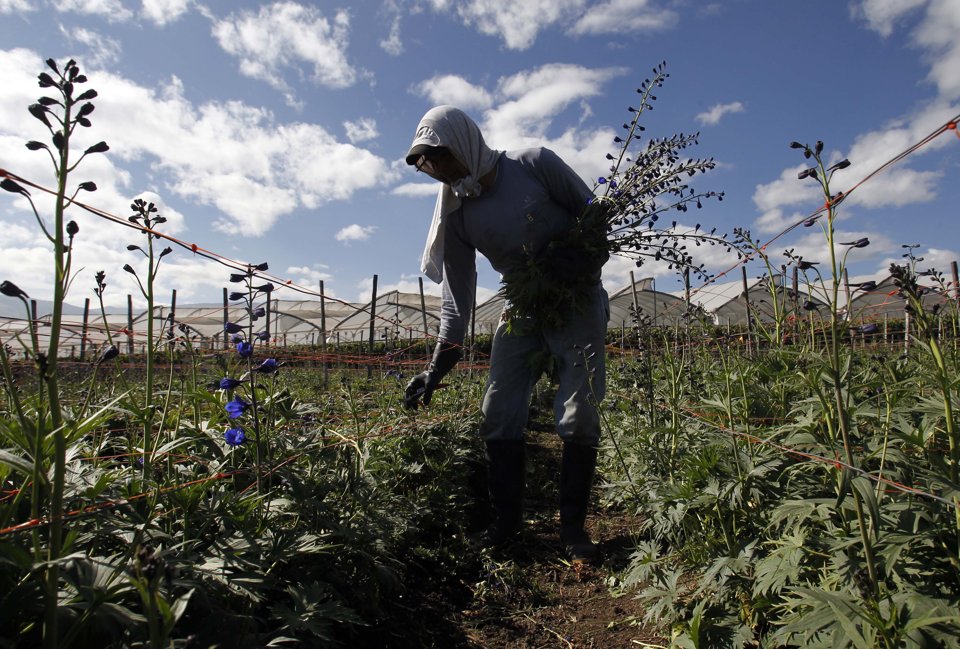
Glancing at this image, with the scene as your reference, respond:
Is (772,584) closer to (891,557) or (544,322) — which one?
(891,557)

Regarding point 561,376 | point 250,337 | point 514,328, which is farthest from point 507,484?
point 250,337

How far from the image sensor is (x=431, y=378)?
328 centimetres

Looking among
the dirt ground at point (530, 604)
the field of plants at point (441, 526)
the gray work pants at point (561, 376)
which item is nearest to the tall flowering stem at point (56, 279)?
the field of plants at point (441, 526)

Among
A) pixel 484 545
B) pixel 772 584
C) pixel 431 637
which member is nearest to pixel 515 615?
pixel 431 637

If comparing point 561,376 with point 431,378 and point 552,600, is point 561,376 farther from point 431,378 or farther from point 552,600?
point 552,600

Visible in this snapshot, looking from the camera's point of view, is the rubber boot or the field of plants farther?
the rubber boot

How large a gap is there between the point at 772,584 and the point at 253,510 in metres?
1.52

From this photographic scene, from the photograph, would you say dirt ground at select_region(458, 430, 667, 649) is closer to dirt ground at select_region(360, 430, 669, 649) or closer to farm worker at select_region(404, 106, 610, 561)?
dirt ground at select_region(360, 430, 669, 649)

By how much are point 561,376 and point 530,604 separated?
1090 mm

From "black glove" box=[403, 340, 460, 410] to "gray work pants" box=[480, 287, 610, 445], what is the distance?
0.85 feet

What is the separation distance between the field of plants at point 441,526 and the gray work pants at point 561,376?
303 mm

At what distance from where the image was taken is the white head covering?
9.20 feet

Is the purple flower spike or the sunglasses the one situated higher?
the sunglasses

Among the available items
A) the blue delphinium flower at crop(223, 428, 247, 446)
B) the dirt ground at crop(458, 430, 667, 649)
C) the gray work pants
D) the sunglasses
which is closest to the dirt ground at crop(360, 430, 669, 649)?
the dirt ground at crop(458, 430, 667, 649)
